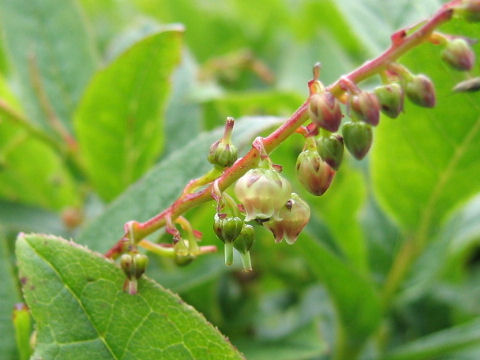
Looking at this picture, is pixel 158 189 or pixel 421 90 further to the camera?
pixel 158 189

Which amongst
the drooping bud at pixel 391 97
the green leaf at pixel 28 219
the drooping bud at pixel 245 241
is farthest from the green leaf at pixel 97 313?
the green leaf at pixel 28 219

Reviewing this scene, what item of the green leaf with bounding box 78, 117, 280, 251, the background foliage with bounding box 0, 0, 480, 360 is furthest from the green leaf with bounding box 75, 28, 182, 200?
the green leaf with bounding box 78, 117, 280, 251

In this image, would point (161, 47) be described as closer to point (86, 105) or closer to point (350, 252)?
point (86, 105)

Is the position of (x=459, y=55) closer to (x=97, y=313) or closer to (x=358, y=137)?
(x=358, y=137)

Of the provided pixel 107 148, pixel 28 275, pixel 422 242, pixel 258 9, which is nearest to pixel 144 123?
pixel 107 148

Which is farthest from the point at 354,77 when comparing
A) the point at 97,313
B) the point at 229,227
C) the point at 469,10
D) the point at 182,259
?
the point at 97,313

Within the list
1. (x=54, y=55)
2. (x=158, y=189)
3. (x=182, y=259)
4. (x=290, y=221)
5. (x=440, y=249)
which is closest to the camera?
(x=290, y=221)
